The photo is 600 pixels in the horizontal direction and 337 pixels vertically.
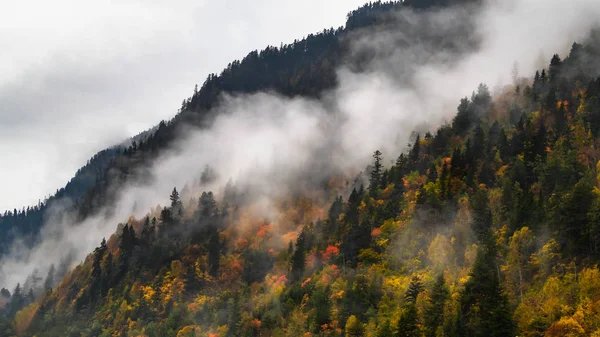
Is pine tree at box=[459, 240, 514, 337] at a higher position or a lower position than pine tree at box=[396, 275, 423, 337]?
higher

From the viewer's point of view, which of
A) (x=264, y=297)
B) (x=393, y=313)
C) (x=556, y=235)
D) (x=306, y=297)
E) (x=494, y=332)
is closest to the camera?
(x=494, y=332)

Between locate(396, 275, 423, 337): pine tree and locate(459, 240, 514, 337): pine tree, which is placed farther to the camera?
locate(396, 275, 423, 337): pine tree

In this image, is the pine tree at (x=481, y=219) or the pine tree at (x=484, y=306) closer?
the pine tree at (x=484, y=306)

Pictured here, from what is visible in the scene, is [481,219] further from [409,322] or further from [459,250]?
[409,322]

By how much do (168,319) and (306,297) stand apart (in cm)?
5949

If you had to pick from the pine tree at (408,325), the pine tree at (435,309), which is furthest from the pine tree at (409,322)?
the pine tree at (435,309)

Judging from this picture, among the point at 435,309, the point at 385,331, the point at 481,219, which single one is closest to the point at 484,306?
the point at 435,309

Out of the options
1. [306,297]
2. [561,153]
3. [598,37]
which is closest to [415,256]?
[306,297]

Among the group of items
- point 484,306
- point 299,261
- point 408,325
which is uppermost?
point 484,306

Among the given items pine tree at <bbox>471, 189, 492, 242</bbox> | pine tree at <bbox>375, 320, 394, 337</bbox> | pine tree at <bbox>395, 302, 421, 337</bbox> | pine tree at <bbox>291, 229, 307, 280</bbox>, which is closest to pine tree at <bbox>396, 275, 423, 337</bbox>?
pine tree at <bbox>395, 302, 421, 337</bbox>

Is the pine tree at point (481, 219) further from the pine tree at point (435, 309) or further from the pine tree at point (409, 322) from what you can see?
the pine tree at point (409, 322)

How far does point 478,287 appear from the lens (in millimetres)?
94438

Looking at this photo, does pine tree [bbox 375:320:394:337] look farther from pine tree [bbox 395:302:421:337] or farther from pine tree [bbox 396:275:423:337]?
pine tree [bbox 395:302:421:337]

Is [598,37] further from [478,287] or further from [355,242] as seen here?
[478,287]
